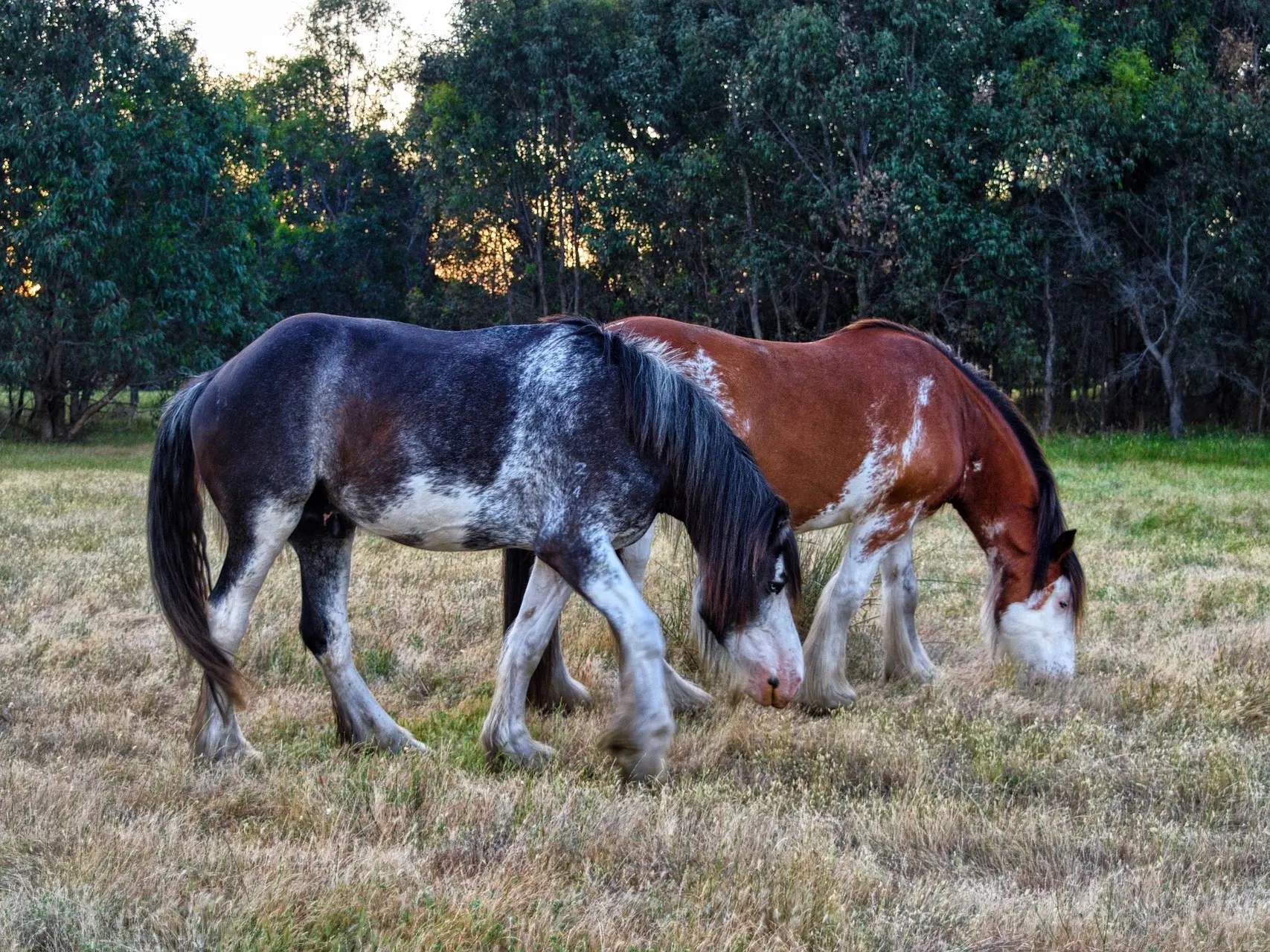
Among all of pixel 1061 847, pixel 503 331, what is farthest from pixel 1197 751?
pixel 503 331

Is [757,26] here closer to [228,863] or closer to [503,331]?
[503,331]

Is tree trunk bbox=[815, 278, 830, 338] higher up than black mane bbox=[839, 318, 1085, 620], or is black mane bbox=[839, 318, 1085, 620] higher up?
tree trunk bbox=[815, 278, 830, 338]

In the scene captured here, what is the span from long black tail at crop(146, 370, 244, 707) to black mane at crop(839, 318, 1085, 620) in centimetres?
301

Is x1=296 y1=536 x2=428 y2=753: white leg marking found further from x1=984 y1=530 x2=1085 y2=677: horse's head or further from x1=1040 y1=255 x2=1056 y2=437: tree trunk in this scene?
x1=1040 y1=255 x2=1056 y2=437: tree trunk

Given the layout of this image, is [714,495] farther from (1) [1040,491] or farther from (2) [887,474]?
(1) [1040,491]

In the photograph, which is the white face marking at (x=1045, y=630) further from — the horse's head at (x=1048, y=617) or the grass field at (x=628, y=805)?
the grass field at (x=628, y=805)

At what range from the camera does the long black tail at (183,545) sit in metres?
4.28

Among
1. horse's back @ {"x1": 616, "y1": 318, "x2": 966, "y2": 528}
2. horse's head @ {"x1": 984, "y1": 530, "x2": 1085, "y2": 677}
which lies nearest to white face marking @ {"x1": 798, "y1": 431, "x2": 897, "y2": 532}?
horse's back @ {"x1": 616, "y1": 318, "x2": 966, "y2": 528}

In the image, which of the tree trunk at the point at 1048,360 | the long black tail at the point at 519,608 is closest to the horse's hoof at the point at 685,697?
the long black tail at the point at 519,608

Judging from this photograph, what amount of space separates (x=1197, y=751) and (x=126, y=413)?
2711 centimetres

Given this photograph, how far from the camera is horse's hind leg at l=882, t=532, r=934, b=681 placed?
5.97m

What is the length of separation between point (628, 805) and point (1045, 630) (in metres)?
2.80

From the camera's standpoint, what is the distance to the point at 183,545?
4.52 m

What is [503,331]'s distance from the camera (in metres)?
4.48
